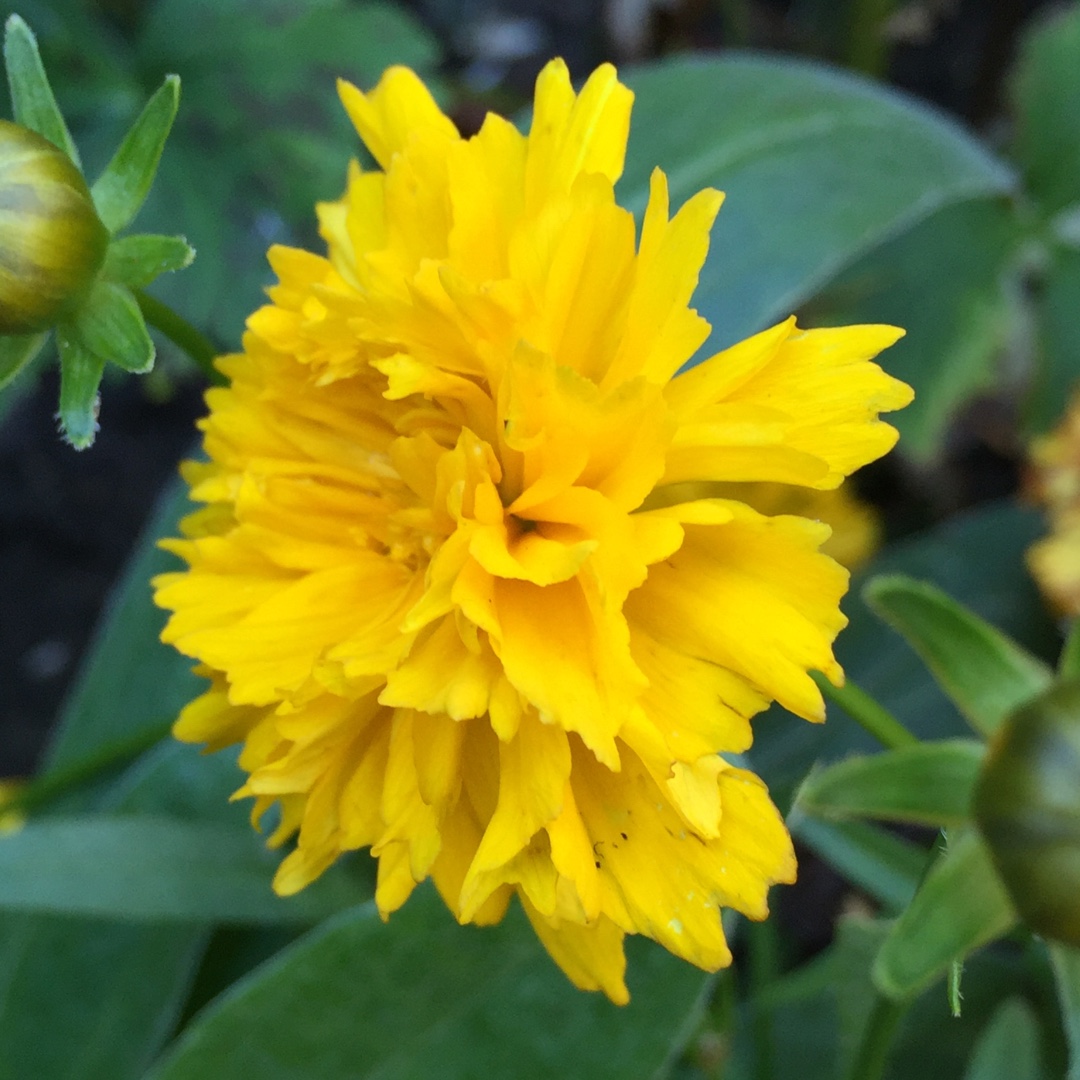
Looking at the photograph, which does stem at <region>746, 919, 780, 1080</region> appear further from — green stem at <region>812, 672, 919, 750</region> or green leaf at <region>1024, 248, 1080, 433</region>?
green leaf at <region>1024, 248, 1080, 433</region>

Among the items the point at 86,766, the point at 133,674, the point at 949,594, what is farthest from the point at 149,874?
the point at 949,594

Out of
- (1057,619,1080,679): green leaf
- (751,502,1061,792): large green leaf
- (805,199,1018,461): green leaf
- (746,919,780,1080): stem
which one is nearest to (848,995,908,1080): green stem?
(1057,619,1080,679): green leaf

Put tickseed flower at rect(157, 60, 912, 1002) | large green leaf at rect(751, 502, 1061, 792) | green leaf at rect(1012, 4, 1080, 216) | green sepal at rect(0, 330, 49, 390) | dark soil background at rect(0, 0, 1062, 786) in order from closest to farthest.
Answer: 1. tickseed flower at rect(157, 60, 912, 1002)
2. green sepal at rect(0, 330, 49, 390)
3. large green leaf at rect(751, 502, 1061, 792)
4. green leaf at rect(1012, 4, 1080, 216)
5. dark soil background at rect(0, 0, 1062, 786)

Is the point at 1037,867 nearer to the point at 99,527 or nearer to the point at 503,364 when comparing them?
the point at 503,364

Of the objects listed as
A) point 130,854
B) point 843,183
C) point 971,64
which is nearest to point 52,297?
point 130,854

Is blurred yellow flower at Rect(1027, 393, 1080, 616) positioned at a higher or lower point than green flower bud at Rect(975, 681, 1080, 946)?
lower

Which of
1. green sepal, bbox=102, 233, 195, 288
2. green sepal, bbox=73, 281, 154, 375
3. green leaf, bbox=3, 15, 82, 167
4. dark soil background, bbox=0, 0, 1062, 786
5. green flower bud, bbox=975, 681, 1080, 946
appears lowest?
dark soil background, bbox=0, 0, 1062, 786
